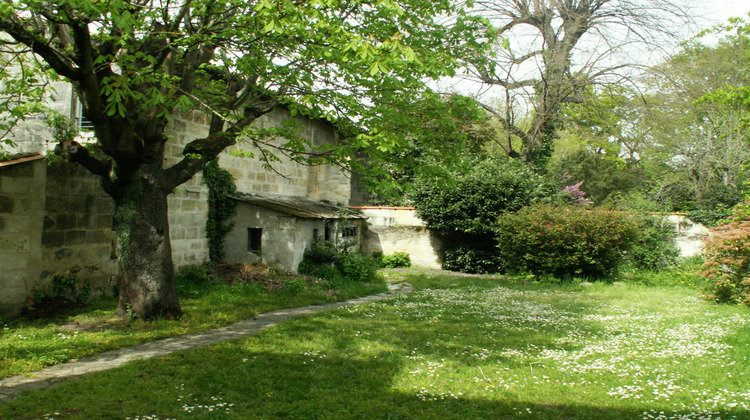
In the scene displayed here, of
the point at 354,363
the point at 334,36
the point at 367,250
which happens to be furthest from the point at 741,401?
the point at 367,250

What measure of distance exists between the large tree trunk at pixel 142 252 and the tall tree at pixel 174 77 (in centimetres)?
1

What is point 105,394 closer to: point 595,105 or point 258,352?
point 258,352

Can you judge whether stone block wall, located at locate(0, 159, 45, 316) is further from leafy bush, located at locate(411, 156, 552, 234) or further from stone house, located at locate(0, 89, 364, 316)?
leafy bush, located at locate(411, 156, 552, 234)

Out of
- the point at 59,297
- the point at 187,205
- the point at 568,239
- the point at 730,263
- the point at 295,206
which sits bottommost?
the point at 59,297

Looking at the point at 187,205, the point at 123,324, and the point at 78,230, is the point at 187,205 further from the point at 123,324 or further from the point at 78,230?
the point at 123,324

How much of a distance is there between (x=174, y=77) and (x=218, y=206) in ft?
18.9

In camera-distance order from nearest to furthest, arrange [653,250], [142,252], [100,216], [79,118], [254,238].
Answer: [142,252], [100,216], [79,118], [254,238], [653,250]

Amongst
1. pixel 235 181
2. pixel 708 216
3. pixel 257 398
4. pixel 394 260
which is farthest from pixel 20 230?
pixel 708 216

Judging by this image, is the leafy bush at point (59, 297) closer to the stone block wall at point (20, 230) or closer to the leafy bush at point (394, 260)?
the stone block wall at point (20, 230)

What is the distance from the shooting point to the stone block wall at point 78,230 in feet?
25.2

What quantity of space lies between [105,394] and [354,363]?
7.93ft

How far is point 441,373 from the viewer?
5105 mm

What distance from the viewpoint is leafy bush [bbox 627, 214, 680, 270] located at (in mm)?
14469

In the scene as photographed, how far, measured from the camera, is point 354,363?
5.48 meters
